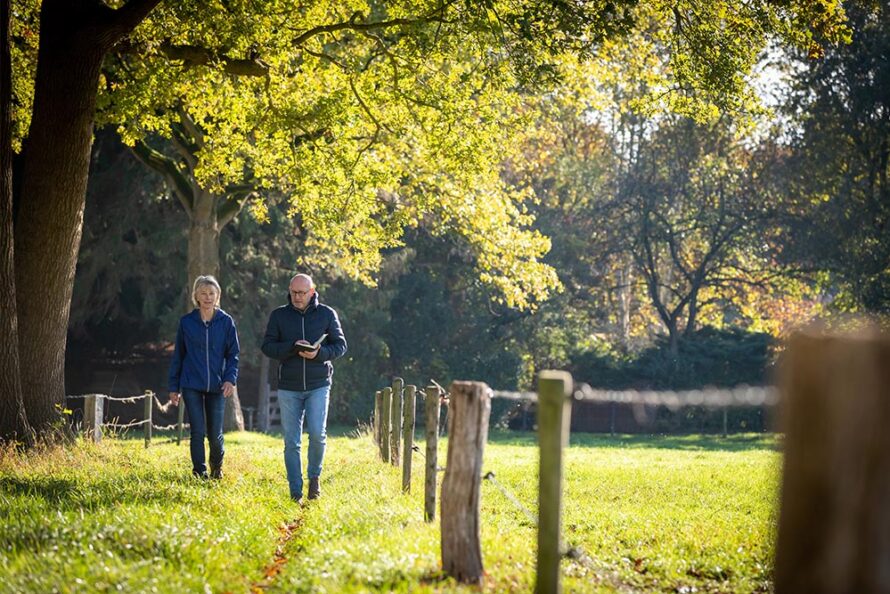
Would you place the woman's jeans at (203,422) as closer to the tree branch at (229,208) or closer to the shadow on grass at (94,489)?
the shadow on grass at (94,489)

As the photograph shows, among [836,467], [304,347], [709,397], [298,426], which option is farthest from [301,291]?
[836,467]

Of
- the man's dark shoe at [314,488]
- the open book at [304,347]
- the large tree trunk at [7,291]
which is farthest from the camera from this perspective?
the large tree trunk at [7,291]

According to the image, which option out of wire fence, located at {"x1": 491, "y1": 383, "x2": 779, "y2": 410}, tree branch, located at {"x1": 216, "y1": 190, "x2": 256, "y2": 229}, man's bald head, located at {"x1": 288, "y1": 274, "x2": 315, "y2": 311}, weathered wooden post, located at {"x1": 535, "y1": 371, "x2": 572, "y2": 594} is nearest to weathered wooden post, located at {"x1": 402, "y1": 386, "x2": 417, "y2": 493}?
man's bald head, located at {"x1": 288, "y1": 274, "x2": 315, "y2": 311}

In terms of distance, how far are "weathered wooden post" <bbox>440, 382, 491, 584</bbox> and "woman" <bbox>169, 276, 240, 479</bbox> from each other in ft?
18.4

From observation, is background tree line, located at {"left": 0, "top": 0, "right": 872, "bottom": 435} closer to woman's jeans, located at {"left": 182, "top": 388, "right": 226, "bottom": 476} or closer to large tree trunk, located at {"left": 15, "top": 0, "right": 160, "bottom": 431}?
large tree trunk, located at {"left": 15, "top": 0, "right": 160, "bottom": 431}

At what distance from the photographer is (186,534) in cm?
808

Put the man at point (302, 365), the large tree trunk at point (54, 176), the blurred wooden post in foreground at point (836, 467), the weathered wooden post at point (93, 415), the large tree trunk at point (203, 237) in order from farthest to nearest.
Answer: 1. the large tree trunk at point (203, 237)
2. the weathered wooden post at point (93, 415)
3. the large tree trunk at point (54, 176)
4. the man at point (302, 365)
5. the blurred wooden post in foreground at point (836, 467)

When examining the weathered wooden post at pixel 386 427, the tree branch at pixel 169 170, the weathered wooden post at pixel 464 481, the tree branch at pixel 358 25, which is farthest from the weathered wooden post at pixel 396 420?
the tree branch at pixel 169 170

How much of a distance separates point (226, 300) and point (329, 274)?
3499 millimetres

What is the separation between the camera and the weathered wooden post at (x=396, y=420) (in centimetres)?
1559

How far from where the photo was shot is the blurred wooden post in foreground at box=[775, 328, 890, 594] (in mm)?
4727

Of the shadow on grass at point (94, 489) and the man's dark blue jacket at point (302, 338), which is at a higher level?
the man's dark blue jacket at point (302, 338)

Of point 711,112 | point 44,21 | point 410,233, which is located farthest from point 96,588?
point 410,233

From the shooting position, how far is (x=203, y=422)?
492 inches
